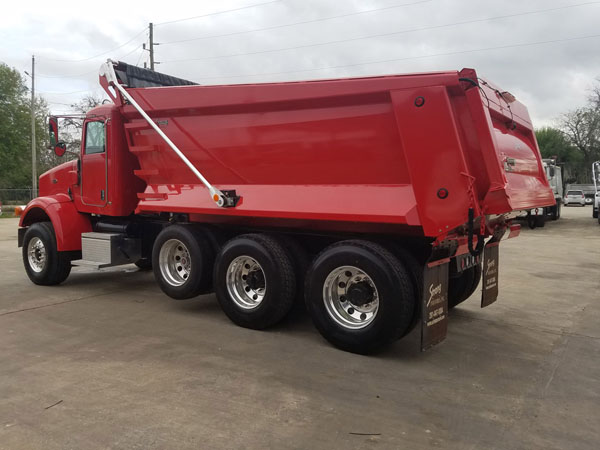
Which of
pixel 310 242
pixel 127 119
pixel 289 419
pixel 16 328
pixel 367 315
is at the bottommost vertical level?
pixel 289 419

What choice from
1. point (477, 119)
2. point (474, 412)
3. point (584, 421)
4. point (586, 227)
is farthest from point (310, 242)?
Result: point (586, 227)

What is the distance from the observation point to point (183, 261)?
6586 mm

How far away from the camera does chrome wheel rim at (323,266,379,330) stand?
191 inches

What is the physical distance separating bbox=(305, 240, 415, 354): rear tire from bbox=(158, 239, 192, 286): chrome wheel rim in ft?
6.89

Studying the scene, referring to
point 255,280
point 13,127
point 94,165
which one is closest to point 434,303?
point 255,280

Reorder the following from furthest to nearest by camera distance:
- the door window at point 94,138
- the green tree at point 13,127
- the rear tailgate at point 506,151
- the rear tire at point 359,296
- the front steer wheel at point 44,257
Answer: the green tree at point 13,127 → the front steer wheel at point 44,257 → the door window at point 94,138 → the rear tire at point 359,296 → the rear tailgate at point 506,151

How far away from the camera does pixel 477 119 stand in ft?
14.2

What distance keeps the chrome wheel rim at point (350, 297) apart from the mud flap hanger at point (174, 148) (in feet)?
4.97

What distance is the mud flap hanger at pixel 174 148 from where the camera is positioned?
568cm

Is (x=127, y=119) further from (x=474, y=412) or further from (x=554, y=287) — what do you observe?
(x=554, y=287)

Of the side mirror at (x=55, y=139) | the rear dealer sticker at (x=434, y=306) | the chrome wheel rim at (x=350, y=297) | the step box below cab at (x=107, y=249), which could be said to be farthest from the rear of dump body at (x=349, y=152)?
the side mirror at (x=55, y=139)

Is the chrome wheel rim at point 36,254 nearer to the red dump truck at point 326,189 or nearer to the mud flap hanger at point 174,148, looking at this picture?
the red dump truck at point 326,189

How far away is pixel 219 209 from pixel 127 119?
87.0 inches

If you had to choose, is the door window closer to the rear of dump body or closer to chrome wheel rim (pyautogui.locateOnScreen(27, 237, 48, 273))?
the rear of dump body
